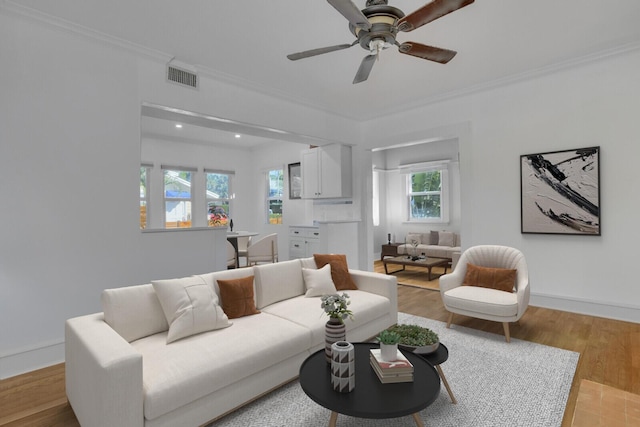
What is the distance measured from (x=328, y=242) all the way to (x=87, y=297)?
359 centimetres

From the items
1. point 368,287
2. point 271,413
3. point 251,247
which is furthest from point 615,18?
point 251,247

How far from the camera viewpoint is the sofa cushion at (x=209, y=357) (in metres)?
1.74

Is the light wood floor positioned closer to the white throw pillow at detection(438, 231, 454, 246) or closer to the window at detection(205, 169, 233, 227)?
the white throw pillow at detection(438, 231, 454, 246)

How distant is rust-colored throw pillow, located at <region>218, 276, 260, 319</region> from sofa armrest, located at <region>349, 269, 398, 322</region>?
1272mm

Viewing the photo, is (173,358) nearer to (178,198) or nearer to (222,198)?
(178,198)

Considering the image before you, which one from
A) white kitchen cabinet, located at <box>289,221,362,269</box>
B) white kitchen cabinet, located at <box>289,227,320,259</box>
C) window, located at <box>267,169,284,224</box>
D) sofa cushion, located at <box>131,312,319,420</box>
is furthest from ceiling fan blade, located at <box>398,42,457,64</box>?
window, located at <box>267,169,284,224</box>

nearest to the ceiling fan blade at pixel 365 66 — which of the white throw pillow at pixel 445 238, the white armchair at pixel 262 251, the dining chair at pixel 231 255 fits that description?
Answer: the dining chair at pixel 231 255

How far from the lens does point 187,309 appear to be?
90.6 inches

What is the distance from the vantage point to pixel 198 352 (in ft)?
6.66

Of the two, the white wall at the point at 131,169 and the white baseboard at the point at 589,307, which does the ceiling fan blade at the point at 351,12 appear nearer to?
the white wall at the point at 131,169

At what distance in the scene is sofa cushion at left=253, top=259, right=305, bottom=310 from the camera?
300 centimetres

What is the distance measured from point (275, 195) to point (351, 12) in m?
6.57

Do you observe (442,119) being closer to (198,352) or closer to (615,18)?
(615,18)

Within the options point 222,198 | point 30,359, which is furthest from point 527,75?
point 222,198
